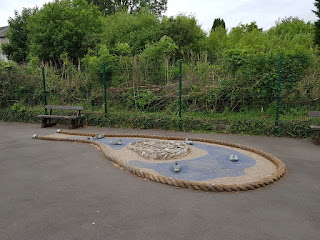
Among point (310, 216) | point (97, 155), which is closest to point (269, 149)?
point (310, 216)

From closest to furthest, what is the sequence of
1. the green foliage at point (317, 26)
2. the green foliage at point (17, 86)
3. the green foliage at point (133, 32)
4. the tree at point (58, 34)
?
the green foliage at point (17, 86) → the green foliage at point (317, 26) → the green foliage at point (133, 32) → the tree at point (58, 34)

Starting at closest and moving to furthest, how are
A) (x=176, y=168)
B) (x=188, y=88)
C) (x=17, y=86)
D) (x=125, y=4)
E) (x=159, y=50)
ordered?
(x=176, y=168)
(x=188, y=88)
(x=159, y=50)
(x=17, y=86)
(x=125, y=4)

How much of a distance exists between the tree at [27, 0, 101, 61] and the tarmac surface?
15.1 m

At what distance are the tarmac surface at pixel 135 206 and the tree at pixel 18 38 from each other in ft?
74.0

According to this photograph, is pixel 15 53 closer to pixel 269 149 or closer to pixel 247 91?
pixel 247 91

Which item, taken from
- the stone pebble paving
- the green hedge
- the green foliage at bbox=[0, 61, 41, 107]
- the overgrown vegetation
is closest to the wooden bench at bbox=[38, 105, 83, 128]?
the green hedge

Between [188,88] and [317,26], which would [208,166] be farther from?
[317,26]

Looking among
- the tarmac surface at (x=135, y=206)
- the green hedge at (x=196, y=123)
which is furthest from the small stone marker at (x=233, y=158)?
the green hedge at (x=196, y=123)

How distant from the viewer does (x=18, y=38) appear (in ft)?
79.9

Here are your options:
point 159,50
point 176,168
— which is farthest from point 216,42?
point 176,168

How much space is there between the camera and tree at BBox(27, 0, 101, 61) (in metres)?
Result: 18.4

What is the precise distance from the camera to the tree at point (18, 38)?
2419 centimetres

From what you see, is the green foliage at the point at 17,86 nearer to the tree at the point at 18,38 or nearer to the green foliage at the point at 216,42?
the green foliage at the point at 216,42

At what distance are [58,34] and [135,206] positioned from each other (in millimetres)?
18071
